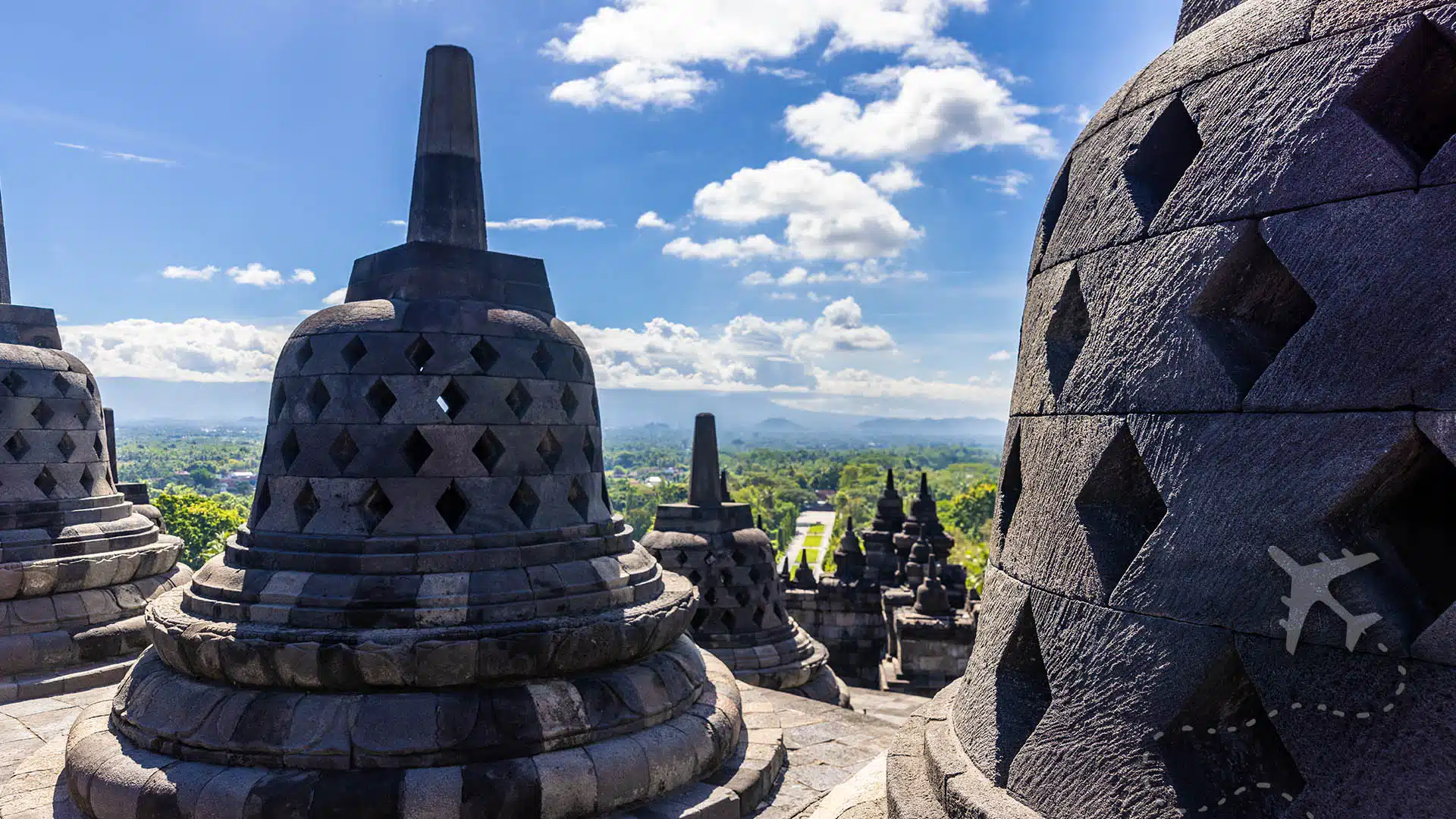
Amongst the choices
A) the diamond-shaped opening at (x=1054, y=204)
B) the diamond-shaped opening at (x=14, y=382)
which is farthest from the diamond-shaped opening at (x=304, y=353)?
the diamond-shaped opening at (x=14, y=382)

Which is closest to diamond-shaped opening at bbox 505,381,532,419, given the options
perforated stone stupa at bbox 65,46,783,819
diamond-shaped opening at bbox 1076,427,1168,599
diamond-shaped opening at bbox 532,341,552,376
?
perforated stone stupa at bbox 65,46,783,819

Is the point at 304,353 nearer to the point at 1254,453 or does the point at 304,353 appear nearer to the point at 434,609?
the point at 434,609

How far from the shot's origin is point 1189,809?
6.13 feet

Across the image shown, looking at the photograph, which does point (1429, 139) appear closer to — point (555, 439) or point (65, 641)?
point (555, 439)

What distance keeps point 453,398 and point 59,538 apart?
5.96 metres

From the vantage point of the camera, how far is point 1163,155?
223 cm

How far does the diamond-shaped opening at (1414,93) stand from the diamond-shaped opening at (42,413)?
11176 millimetres

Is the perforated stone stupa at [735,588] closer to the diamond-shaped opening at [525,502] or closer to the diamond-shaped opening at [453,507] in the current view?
the diamond-shaped opening at [525,502]

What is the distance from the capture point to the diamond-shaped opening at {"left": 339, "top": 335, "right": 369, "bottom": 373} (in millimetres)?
5789

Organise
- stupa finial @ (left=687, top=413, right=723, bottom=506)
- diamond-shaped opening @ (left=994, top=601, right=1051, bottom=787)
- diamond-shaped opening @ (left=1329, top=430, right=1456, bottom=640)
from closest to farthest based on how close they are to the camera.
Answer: diamond-shaped opening @ (left=1329, top=430, right=1456, bottom=640)
diamond-shaped opening @ (left=994, top=601, right=1051, bottom=787)
stupa finial @ (left=687, top=413, right=723, bottom=506)

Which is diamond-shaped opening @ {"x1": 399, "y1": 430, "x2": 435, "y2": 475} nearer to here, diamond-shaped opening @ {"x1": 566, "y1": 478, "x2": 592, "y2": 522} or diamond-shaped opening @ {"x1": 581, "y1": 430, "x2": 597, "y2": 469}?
diamond-shaped opening @ {"x1": 566, "y1": 478, "x2": 592, "y2": 522}

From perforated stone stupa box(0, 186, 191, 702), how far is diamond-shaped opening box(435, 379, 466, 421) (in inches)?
218

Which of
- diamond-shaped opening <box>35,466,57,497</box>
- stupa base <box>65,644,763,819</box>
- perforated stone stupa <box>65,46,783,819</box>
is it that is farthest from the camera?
diamond-shaped opening <box>35,466,57,497</box>

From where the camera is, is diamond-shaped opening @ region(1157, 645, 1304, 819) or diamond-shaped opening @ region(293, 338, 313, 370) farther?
diamond-shaped opening @ region(293, 338, 313, 370)
